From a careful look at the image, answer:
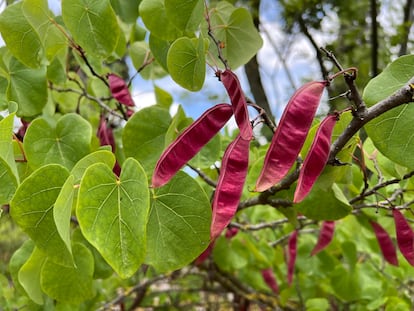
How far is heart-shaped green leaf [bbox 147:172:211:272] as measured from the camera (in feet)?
2.26

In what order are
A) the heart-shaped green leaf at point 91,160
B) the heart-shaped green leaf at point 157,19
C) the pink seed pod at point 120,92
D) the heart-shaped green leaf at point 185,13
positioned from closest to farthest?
the heart-shaped green leaf at point 91,160 → the heart-shaped green leaf at point 185,13 → the heart-shaped green leaf at point 157,19 → the pink seed pod at point 120,92

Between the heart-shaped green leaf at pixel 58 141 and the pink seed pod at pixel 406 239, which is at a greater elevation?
the heart-shaped green leaf at pixel 58 141

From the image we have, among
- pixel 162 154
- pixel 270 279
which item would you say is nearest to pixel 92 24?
pixel 162 154

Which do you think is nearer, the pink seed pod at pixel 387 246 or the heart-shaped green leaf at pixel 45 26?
the heart-shaped green leaf at pixel 45 26

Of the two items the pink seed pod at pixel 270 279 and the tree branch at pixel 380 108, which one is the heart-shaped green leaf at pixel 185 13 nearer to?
the tree branch at pixel 380 108

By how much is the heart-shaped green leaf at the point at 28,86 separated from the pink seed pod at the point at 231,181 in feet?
1.66

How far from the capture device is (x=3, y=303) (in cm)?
102

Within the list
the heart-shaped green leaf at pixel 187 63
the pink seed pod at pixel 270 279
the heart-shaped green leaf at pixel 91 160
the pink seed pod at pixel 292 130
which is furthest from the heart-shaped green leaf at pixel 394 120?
the pink seed pod at pixel 270 279

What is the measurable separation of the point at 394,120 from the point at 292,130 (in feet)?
0.53

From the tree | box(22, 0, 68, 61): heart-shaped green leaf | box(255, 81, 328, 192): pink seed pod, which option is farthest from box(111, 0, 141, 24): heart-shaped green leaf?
box(255, 81, 328, 192): pink seed pod

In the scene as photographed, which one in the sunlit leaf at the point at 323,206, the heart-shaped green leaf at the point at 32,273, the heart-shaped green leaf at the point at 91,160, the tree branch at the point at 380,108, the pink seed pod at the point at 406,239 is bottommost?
the pink seed pod at the point at 406,239

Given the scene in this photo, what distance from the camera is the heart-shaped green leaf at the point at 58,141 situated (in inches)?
33.0

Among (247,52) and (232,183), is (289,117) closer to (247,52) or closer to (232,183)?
(232,183)

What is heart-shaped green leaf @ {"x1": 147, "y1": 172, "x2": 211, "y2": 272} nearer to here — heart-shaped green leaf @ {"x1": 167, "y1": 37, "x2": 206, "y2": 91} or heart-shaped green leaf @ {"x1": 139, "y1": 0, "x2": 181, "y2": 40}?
heart-shaped green leaf @ {"x1": 167, "y1": 37, "x2": 206, "y2": 91}
